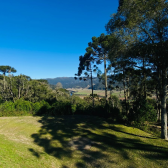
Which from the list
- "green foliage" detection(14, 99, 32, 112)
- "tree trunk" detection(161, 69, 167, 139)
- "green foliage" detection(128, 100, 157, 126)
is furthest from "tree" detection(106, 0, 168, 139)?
"green foliage" detection(14, 99, 32, 112)

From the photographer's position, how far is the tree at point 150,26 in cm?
514

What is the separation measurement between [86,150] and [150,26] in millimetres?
6491

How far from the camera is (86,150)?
5219mm

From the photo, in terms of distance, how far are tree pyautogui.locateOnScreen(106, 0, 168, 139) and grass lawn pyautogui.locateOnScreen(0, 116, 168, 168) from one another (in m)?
1.80

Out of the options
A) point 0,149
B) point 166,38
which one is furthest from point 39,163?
point 166,38

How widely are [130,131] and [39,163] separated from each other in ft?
18.7

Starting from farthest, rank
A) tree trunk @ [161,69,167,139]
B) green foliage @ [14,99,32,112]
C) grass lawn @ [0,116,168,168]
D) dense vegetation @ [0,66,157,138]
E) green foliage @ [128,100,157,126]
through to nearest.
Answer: green foliage @ [14,99,32,112]
dense vegetation @ [0,66,157,138]
green foliage @ [128,100,157,126]
tree trunk @ [161,69,167,139]
grass lawn @ [0,116,168,168]

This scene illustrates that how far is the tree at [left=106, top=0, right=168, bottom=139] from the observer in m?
5.14

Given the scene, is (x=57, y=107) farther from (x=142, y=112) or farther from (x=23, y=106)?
(x=142, y=112)

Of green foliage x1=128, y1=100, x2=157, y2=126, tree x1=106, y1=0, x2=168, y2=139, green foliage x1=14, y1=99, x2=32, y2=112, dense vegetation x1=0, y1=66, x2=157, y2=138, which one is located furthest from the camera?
green foliage x1=14, y1=99, x2=32, y2=112

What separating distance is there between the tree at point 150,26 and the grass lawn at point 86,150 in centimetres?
180

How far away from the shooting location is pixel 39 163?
3951 mm

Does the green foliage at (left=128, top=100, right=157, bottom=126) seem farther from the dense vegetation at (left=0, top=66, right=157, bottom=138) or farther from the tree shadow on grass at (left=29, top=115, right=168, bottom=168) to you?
the tree shadow on grass at (left=29, top=115, right=168, bottom=168)

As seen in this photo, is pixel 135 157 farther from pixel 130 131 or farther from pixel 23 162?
pixel 23 162
